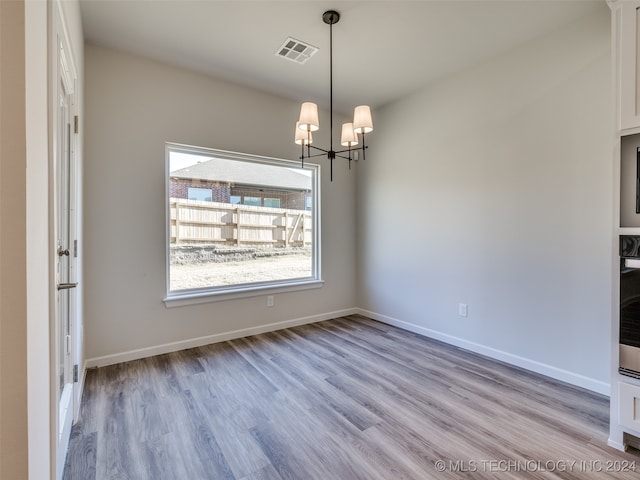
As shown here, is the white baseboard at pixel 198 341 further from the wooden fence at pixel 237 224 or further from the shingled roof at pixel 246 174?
the shingled roof at pixel 246 174

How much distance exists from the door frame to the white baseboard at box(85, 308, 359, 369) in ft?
2.62

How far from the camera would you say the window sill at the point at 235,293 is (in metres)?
3.16

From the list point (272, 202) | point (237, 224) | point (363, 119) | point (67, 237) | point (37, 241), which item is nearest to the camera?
point (37, 241)

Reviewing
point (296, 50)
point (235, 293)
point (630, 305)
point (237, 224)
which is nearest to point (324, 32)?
point (296, 50)

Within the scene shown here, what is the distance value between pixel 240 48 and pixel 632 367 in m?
3.73

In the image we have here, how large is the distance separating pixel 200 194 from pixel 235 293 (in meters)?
1.19

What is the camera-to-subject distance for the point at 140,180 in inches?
116

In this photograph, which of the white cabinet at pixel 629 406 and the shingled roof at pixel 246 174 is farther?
the shingled roof at pixel 246 174

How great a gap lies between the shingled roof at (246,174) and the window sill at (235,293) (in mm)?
1268

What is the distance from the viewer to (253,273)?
12.4 feet

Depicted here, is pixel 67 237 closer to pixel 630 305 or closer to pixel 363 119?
pixel 363 119

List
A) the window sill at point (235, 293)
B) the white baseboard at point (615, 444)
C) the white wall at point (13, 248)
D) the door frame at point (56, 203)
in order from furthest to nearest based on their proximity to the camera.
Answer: the window sill at point (235, 293), the white baseboard at point (615, 444), the door frame at point (56, 203), the white wall at point (13, 248)

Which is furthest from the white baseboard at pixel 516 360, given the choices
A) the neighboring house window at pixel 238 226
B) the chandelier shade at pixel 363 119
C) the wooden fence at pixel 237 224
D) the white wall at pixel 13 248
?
the white wall at pixel 13 248

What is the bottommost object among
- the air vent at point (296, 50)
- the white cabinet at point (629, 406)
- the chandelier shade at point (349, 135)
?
the white cabinet at point (629, 406)
